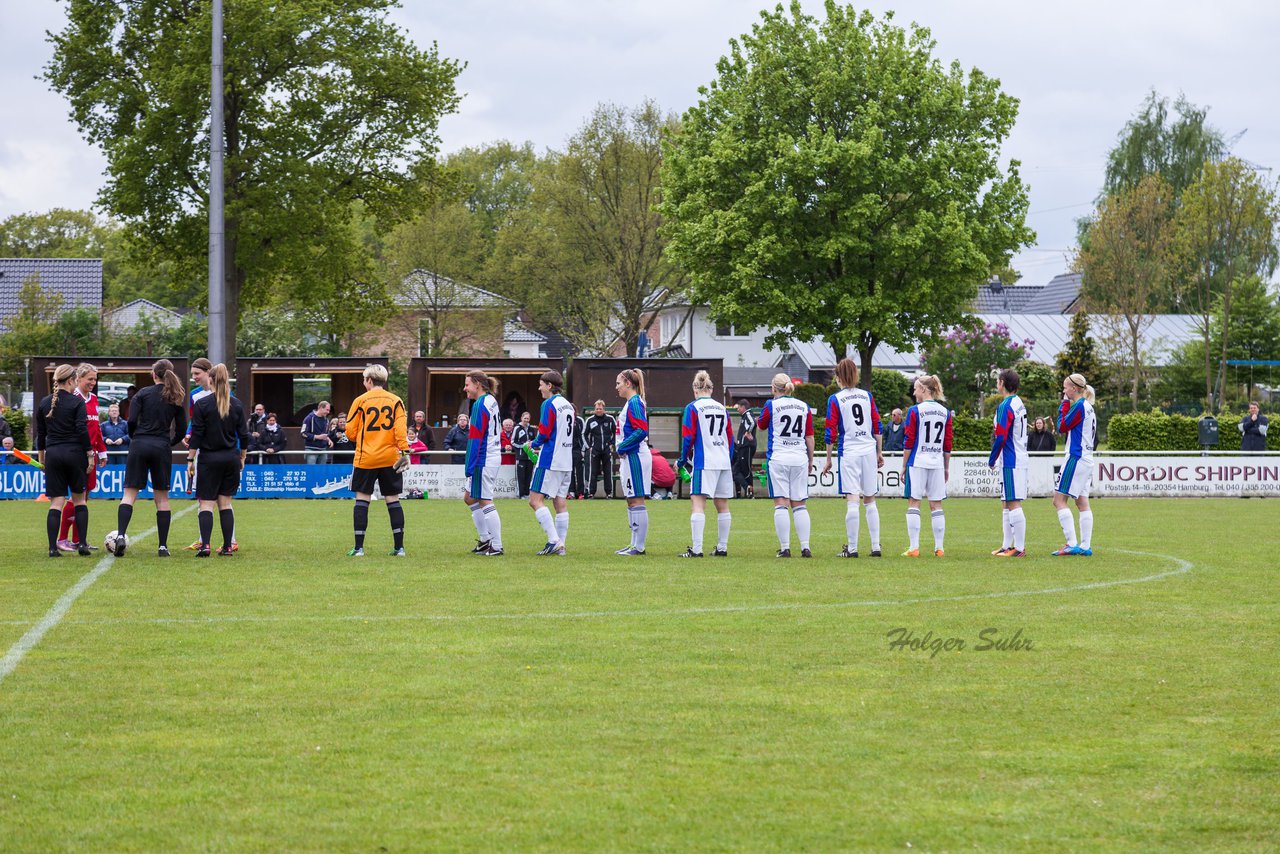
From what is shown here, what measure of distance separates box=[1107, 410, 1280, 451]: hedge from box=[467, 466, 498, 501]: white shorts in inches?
1070

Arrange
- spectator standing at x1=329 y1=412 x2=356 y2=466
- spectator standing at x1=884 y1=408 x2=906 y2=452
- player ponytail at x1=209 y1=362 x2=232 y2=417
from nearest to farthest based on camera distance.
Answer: player ponytail at x1=209 y1=362 x2=232 y2=417 → spectator standing at x1=329 y1=412 x2=356 y2=466 → spectator standing at x1=884 y1=408 x2=906 y2=452

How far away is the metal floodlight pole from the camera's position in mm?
25047

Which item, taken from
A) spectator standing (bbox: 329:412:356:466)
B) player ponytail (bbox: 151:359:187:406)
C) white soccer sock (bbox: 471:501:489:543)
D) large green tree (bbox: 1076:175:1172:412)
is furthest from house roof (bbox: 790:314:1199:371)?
player ponytail (bbox: 151:359:187:406)

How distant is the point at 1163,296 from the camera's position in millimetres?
69125

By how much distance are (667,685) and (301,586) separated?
18.5ft

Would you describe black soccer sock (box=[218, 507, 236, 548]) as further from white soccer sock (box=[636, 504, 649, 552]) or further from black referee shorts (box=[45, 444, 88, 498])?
white soccer sock (box=[636, 504, 649, 552])

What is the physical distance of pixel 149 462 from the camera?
14719 millimetres

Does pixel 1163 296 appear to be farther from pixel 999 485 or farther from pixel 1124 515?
pixel 1124 515

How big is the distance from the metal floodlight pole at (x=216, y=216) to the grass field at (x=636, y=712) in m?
12.1

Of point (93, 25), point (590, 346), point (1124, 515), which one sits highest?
point (93, 25)

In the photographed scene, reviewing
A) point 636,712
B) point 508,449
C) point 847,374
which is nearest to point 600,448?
point 508,449

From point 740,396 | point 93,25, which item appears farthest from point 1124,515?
point 740,396

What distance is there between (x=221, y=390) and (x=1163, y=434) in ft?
98.5

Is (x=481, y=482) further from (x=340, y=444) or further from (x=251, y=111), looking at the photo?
(x=251, y=111)
